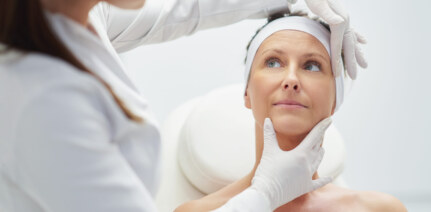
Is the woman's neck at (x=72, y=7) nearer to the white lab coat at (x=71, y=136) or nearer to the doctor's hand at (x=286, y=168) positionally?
the white lab coat at (x=71, y=136)

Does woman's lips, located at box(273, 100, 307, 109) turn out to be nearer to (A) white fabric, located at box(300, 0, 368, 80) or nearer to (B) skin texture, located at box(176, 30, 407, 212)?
(B) skin texture, located at box(176, 30, 407, 212)

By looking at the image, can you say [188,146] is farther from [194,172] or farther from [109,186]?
[109,186]

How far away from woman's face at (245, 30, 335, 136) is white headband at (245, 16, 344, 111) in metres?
0.02

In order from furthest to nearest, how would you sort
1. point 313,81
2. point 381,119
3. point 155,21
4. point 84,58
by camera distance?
point 381,119
point 155,21
point 313,81
point 84,58

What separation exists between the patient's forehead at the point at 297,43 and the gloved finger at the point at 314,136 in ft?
0.68

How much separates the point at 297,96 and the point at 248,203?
39cm

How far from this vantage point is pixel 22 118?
712 mm

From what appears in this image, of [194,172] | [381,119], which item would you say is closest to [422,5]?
[381,119]

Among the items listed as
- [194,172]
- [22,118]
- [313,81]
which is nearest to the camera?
[22,118]

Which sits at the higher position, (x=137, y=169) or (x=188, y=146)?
(x=137, y=169)

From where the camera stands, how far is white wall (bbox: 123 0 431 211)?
2332 mm

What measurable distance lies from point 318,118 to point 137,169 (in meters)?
0.67

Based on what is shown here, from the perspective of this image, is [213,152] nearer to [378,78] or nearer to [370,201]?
[370,201]

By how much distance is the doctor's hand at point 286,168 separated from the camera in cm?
124
